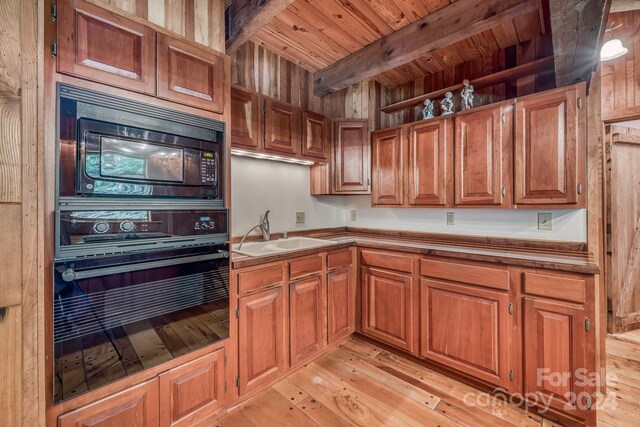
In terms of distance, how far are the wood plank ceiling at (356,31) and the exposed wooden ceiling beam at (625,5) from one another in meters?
1.02

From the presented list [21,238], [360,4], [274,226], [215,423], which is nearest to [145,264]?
[21,238]

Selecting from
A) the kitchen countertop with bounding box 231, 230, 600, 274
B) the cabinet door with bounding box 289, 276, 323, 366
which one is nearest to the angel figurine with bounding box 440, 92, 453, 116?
the kitchen countertop with bounding box 231, 230, 600, 274

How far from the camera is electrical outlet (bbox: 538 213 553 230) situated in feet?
6.80

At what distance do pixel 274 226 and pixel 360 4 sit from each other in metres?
1.85

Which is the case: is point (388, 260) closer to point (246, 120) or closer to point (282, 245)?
point (282, 245)

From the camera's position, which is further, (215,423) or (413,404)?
(413,404)

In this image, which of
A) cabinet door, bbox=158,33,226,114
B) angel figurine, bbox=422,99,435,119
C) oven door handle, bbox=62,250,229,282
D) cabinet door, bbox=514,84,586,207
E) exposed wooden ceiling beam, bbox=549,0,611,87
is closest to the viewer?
oven door handle, bbox=62,250,229,282

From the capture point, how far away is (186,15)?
1.46 m

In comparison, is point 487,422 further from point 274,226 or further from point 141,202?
point 141,202

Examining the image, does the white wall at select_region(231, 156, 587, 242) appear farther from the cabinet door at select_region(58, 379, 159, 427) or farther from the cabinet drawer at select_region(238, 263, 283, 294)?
the cabinet door at select_region(58, 379, 159, 427)

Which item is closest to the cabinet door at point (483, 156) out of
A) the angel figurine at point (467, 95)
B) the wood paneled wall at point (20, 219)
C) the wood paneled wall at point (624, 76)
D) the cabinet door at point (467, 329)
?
the angel figurine at point (467, 95)

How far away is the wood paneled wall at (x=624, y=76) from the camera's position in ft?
8.03

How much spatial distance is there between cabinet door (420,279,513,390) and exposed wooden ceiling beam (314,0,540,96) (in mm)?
1701

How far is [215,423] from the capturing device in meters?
1.62
